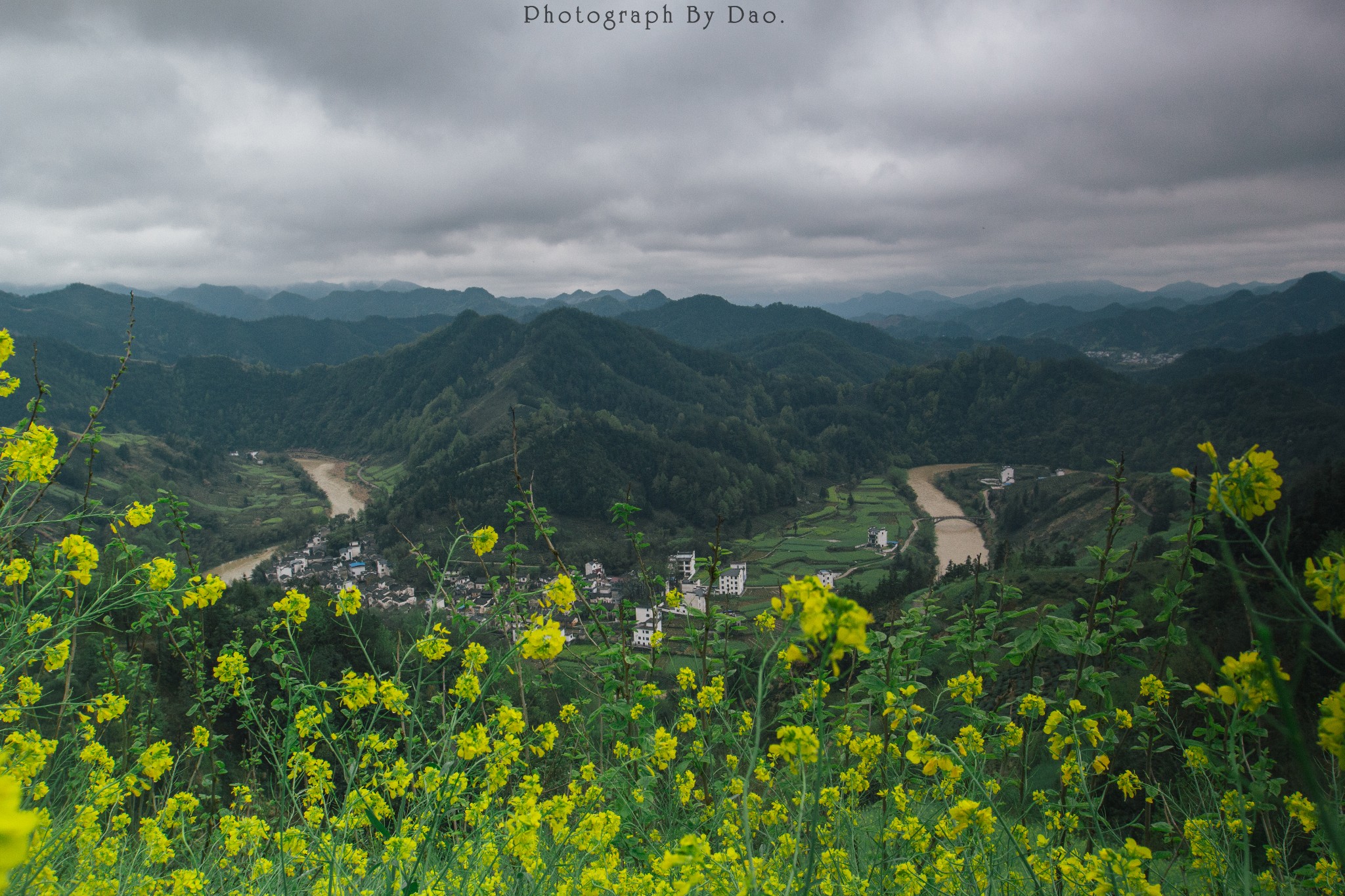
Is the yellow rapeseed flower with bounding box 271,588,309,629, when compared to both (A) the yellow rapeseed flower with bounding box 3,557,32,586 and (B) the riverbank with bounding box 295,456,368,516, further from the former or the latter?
(B) the riverbank with bounding box 295,456,368,516

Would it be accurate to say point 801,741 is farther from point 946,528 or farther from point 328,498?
point 328,498

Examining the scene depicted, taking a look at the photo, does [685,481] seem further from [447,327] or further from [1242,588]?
[447,327]

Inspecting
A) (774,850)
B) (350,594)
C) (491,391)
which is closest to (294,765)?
(350,594)

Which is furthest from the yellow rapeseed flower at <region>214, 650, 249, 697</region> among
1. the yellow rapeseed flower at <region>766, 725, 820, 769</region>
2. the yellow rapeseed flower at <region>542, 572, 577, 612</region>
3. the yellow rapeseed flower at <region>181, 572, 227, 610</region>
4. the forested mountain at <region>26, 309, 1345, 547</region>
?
the forested mountain at <region>26, 309, 1345, 547</region>

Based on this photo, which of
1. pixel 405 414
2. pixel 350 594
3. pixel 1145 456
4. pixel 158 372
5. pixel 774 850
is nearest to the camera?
pixel 774 850

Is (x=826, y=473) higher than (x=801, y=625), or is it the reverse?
(x=801, y=625)

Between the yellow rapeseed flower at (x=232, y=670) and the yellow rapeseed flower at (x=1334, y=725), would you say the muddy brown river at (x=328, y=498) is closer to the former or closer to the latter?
the yellow rapeseed flower at (x=232, y=670)
